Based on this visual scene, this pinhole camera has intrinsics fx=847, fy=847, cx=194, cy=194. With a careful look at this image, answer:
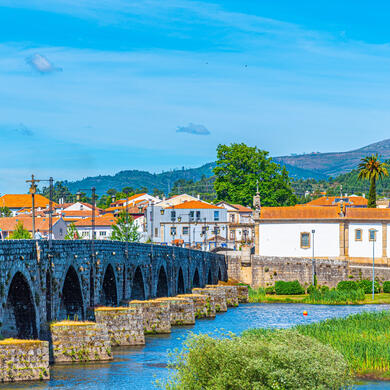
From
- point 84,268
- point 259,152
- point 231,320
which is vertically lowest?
point 231,320

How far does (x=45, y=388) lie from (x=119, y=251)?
20.6m

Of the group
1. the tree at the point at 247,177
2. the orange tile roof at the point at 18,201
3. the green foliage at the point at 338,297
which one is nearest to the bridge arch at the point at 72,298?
the green foliage at the point at 338,297

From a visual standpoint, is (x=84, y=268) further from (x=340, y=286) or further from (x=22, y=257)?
(x=340, y=286)

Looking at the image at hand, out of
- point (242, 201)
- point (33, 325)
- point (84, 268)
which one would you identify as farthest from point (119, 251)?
point (242, 201)

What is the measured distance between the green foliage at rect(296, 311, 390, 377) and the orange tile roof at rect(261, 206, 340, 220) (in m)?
46.5

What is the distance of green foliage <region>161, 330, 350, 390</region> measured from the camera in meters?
26.5

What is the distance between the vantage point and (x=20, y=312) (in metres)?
37.0

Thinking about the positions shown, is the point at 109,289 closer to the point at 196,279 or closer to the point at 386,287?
the point at 196,279

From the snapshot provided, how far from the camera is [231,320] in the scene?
64.3 meters

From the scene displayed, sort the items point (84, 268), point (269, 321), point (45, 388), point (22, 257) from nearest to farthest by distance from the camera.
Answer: point (45, 388)
point (22, 257)
point (84, 268)
point (269, 321)

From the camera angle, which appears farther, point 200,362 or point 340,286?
point 340,286

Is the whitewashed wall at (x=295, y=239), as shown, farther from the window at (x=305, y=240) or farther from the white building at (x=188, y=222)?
the white building at (x=188, y=222)

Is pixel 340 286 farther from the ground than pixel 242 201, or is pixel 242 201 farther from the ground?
pixel 242 201

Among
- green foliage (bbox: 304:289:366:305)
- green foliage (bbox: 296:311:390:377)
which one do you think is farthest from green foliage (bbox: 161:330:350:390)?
green foliage (bbox: 304:289:366:305)
